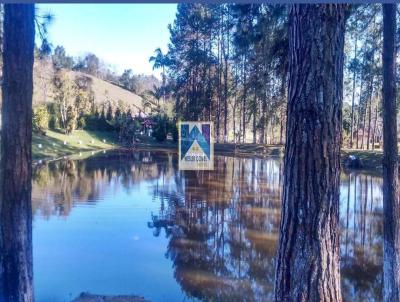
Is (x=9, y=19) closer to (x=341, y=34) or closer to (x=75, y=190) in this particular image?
(x=341, y=34)

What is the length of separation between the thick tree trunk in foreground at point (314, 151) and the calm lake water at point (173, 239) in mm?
3131

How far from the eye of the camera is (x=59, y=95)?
29781 mm

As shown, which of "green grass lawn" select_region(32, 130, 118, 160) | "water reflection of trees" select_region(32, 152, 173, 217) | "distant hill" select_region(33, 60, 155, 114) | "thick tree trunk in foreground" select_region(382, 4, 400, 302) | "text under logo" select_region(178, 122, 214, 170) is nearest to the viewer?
"thick tree trunk in foreground" select_region(382, 4, 400, 302)

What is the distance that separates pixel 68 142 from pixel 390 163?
25644 mm

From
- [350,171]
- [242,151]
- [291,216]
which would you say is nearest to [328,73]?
[291,216]

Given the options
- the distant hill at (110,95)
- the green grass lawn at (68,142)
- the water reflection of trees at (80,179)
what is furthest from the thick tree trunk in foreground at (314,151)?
the distant hill at (110,95)

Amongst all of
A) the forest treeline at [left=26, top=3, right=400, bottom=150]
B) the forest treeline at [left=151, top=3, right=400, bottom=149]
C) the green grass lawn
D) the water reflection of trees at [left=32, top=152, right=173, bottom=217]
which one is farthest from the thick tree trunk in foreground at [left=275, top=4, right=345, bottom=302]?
the forest treeline at [left=151, top=3, right=400, bottom=149]

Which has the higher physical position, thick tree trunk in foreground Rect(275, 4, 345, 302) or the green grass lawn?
the green grass lawn

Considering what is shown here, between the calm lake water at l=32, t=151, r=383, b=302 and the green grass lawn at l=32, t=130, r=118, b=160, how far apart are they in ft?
28.4

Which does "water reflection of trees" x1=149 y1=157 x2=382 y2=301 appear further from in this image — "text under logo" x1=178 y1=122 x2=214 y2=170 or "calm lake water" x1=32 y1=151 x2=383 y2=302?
"text under logo" x1=178 y1=122 x2=214 y2=170

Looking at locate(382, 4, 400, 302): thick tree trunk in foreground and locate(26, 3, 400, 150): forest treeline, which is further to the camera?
locate(26, 3, 400, 150): forest treeline

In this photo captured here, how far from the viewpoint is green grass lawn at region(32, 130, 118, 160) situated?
72.4 feet

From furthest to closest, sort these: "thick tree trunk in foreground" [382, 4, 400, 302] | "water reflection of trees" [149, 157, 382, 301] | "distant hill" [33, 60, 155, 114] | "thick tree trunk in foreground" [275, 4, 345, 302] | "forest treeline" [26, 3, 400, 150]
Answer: "distant hill" [33, 60, 155, 114] → "forest treeline" [26, 3, 400, 150] → "water reflection of trees" [149, 157, 382, 301] → "thick tree trunk in foreground" [382, 4, 400, 302] → "thick tree trunk in foreground" [275, 4, 345, 302]

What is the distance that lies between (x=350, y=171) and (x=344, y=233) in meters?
11.0
